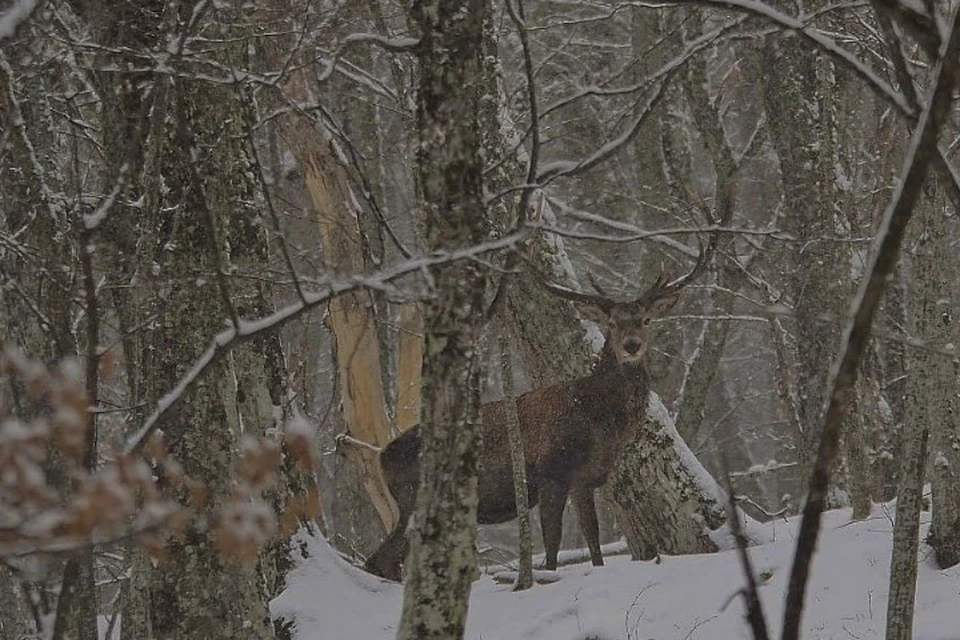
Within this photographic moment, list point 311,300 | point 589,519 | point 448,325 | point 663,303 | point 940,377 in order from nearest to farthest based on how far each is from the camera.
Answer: point 311,300
point 448,325
point 940,377
point 663,303
point 589,519

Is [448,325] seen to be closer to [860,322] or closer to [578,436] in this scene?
[860,322]

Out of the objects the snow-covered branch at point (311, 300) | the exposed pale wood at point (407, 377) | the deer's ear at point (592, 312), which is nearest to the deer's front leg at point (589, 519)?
the deer's ear at point (592, 312)

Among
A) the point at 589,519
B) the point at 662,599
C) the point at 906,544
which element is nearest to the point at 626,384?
the point at 589,519

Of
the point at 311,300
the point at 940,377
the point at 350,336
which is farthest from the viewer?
the point at 350,336

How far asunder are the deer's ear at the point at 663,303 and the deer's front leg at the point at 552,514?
133 centimetres

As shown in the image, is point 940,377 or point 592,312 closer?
point 940,377

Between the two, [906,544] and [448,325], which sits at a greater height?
[448,325]

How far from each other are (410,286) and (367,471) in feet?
27.0

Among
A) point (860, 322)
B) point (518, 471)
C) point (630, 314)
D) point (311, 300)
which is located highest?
point (630, 314)

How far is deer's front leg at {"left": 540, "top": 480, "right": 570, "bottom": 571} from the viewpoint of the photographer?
846 centimetres

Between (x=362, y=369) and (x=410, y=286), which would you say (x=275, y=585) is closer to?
(x=410, y=286)

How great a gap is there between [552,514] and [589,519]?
0.82 feet

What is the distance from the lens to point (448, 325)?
3.99 meters

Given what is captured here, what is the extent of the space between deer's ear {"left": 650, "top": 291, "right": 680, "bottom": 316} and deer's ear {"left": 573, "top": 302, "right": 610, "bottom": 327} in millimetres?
301
